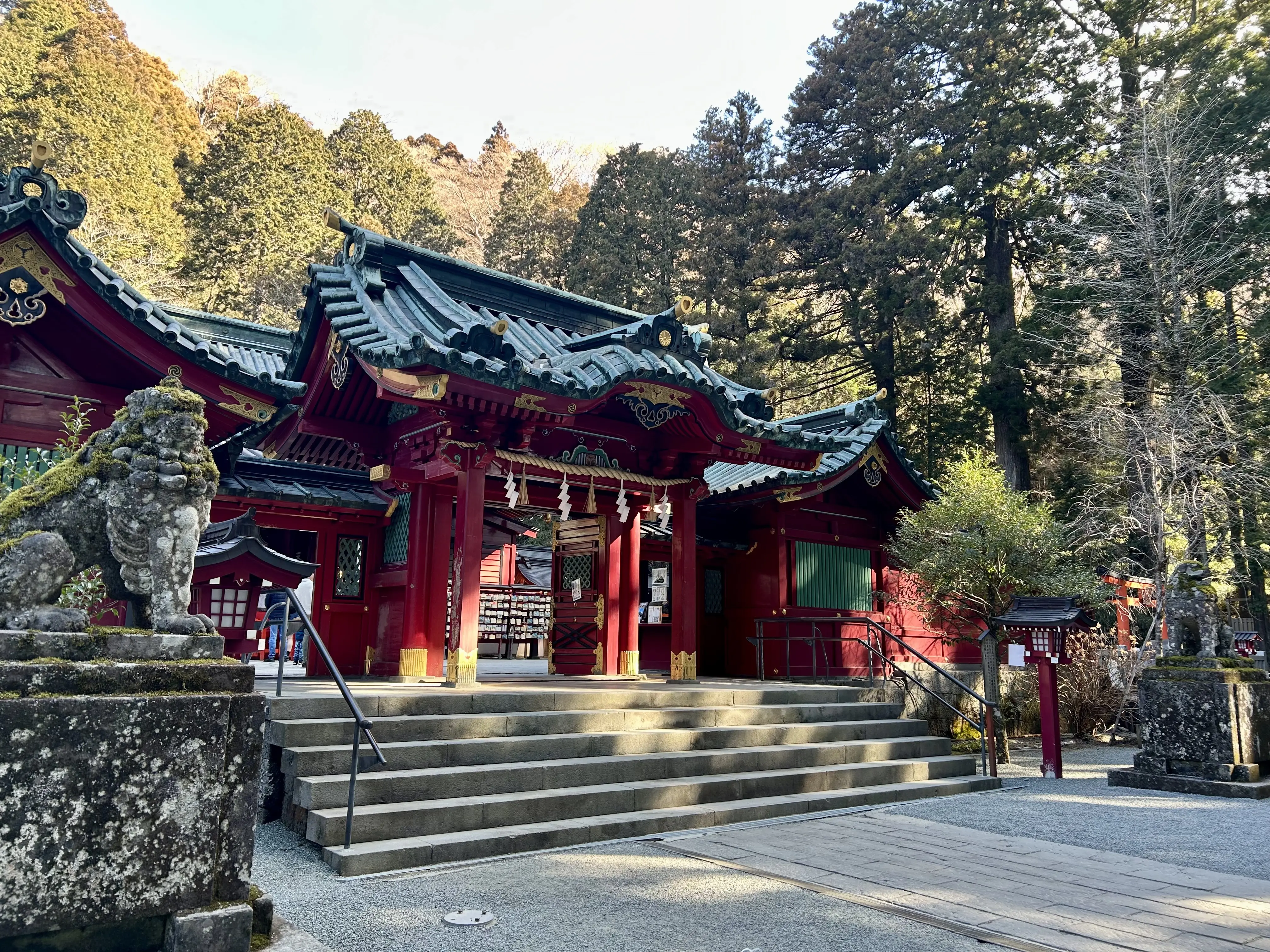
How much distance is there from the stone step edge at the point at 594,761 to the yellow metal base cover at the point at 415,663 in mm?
3269

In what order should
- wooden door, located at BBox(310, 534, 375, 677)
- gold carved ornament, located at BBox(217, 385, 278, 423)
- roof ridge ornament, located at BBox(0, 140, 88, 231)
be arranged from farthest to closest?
wooden door, located at BBox(310, 534, 375, 677)
gold carved ornament, located at BBox(217, 385, 278, 423)
roof ridge ornament, located at BBox(0, 140, 88, 231)

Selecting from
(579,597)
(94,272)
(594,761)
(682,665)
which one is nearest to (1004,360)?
(682,665)

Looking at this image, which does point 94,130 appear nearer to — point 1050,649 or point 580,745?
point 580,745

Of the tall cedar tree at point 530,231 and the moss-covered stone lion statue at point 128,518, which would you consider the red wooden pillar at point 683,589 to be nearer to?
the moss-covered stone lion statue at point 128,518

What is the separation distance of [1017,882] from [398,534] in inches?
352

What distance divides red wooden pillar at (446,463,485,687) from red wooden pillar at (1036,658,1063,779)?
700cm

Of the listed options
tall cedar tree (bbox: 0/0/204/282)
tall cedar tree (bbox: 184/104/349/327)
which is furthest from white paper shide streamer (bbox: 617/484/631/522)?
tall cedar tree (bbox: 0/0/204/282)

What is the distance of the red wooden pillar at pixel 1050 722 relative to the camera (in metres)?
10.5

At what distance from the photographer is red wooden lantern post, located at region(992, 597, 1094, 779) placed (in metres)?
10.4

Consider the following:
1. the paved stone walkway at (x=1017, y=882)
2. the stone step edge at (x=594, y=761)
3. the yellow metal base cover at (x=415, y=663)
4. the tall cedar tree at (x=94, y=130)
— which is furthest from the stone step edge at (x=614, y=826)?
the tall cedar tree at (x=94, y=130)

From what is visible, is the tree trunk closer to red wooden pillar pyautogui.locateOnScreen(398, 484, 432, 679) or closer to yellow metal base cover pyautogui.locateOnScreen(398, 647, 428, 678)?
red wooden pillar pyautogui.locateOnScreen(398, 484, 432, 679)

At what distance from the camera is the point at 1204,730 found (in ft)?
31.0

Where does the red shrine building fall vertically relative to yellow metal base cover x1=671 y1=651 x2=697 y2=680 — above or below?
above

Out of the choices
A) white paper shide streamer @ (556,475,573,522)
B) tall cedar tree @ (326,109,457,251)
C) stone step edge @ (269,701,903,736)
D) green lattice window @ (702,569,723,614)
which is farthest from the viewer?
tall cedar tree @ (326,109,457,251)
